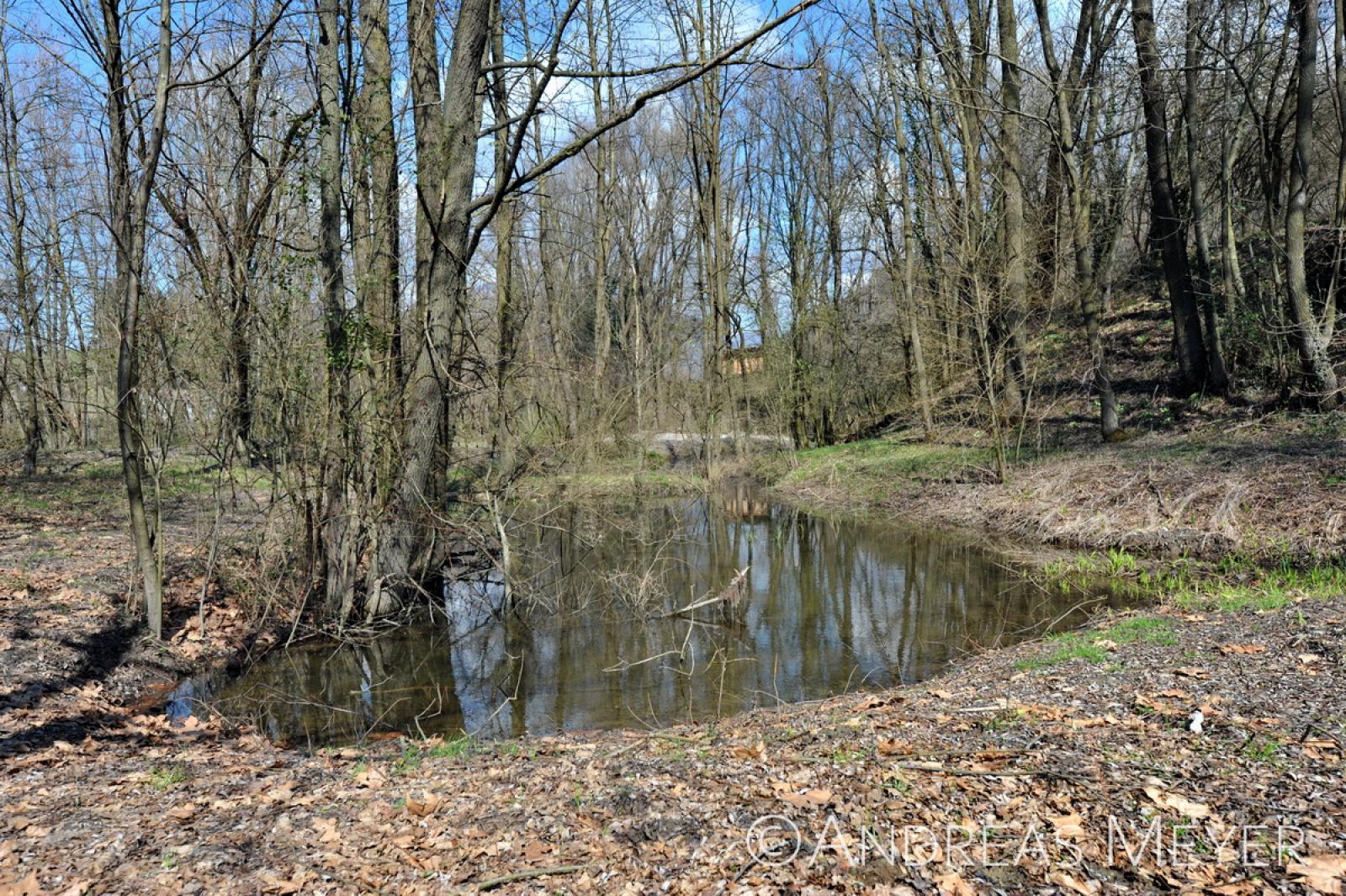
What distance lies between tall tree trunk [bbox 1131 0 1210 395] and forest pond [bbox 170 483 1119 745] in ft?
22.2

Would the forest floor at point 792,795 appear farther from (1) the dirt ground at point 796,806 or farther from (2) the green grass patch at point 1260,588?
(2) the green grass patch at point 1260,588

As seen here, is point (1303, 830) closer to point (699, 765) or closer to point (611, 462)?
point (699, 765)

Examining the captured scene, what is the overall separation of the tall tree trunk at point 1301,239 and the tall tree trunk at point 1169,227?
80.3 inches

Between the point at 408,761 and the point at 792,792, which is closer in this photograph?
the point at 792,792

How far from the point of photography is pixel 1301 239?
510 inches

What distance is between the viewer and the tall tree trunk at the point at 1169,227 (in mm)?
14672

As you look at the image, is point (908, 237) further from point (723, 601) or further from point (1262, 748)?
point (1262, 748)

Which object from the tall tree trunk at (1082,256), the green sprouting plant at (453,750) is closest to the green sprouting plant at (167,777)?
the green sprouting plant at (453,750)

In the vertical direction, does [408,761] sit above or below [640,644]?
above

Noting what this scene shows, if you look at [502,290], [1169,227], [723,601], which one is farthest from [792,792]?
[1169,227]

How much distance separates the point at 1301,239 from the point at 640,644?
1242cm

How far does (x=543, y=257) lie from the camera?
64.9 ft

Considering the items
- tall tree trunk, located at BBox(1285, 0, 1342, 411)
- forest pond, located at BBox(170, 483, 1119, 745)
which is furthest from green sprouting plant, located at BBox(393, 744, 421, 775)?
tall tree trunk, located at BBox(1285, 0, 1342, 411)

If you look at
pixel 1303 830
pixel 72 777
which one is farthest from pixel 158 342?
pixel 1303 830
